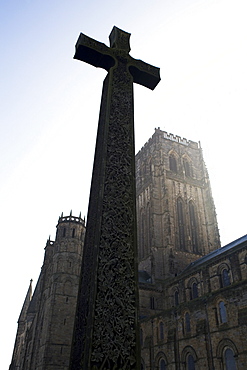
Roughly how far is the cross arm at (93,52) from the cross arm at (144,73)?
1.63 feet

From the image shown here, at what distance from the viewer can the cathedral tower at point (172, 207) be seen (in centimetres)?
4281

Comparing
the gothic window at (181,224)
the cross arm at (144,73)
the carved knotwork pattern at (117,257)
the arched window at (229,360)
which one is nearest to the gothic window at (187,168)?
the gothic window at (181,224)

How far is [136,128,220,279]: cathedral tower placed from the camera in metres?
42.8

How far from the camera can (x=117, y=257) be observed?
4.24 metres

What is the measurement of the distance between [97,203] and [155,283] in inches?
1445

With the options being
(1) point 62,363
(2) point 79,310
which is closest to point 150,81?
(2) point 79,310

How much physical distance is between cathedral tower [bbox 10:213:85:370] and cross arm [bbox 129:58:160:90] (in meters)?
30.4

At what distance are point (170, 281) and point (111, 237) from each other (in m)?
35.6

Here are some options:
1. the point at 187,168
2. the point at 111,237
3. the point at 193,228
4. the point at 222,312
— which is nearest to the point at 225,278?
the point at 222,312

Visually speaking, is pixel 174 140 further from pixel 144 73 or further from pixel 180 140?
pixel 144 73

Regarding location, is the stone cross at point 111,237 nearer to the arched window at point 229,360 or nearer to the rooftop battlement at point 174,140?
the arched window at point 229,360

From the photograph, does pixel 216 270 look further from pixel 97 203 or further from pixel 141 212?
pixel 97 203

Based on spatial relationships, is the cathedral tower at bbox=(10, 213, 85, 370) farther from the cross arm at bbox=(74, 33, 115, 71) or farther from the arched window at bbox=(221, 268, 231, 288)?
the cross arm at bbox=(74, 33, 115, 71)

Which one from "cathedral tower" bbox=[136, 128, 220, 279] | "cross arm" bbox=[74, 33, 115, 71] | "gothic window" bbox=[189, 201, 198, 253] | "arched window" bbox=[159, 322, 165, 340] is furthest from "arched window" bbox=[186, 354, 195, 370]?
"cross arm" bbox=[74, 33, 115, 71]
